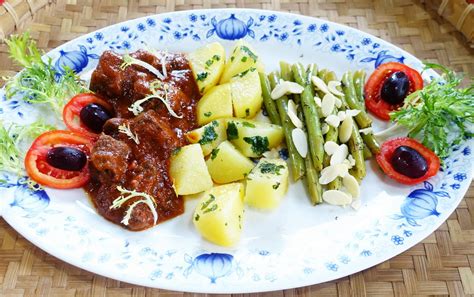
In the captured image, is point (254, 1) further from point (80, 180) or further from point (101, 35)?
point (80, 180)

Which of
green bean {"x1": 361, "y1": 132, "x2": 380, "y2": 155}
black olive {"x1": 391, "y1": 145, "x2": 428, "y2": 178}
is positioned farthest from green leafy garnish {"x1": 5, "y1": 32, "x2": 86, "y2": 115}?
black olive {"x1": 391, "y1": 145, "x2": 428, "y2": 178}

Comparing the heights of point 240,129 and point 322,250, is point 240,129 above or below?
above

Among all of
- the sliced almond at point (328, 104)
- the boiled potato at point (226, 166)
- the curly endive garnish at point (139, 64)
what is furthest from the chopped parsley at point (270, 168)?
the curly endive garnish at point (139, 64)

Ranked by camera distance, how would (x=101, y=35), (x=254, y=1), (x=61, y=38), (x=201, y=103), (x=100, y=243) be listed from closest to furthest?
(x=100, y=243) → (x=201, y=103) → (x=101, y=35) → (x=61, y=38) → (x=254, y=1)

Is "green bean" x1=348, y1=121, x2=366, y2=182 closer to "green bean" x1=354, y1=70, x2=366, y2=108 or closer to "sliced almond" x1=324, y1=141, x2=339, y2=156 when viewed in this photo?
"sliced almond" x1=324, y1=141, x2=339, y2=156

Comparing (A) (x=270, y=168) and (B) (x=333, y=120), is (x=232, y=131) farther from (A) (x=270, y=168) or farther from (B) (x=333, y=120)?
(B) (x=333, y=120)

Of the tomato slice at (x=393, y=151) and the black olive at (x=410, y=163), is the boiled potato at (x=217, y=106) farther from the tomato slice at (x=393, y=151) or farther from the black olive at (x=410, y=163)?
the black olive at (x=410, y=163)

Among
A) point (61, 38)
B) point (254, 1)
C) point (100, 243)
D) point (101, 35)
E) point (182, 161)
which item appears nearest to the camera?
point (100, 243)

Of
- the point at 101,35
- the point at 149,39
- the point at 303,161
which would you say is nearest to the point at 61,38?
the point at 101,35
